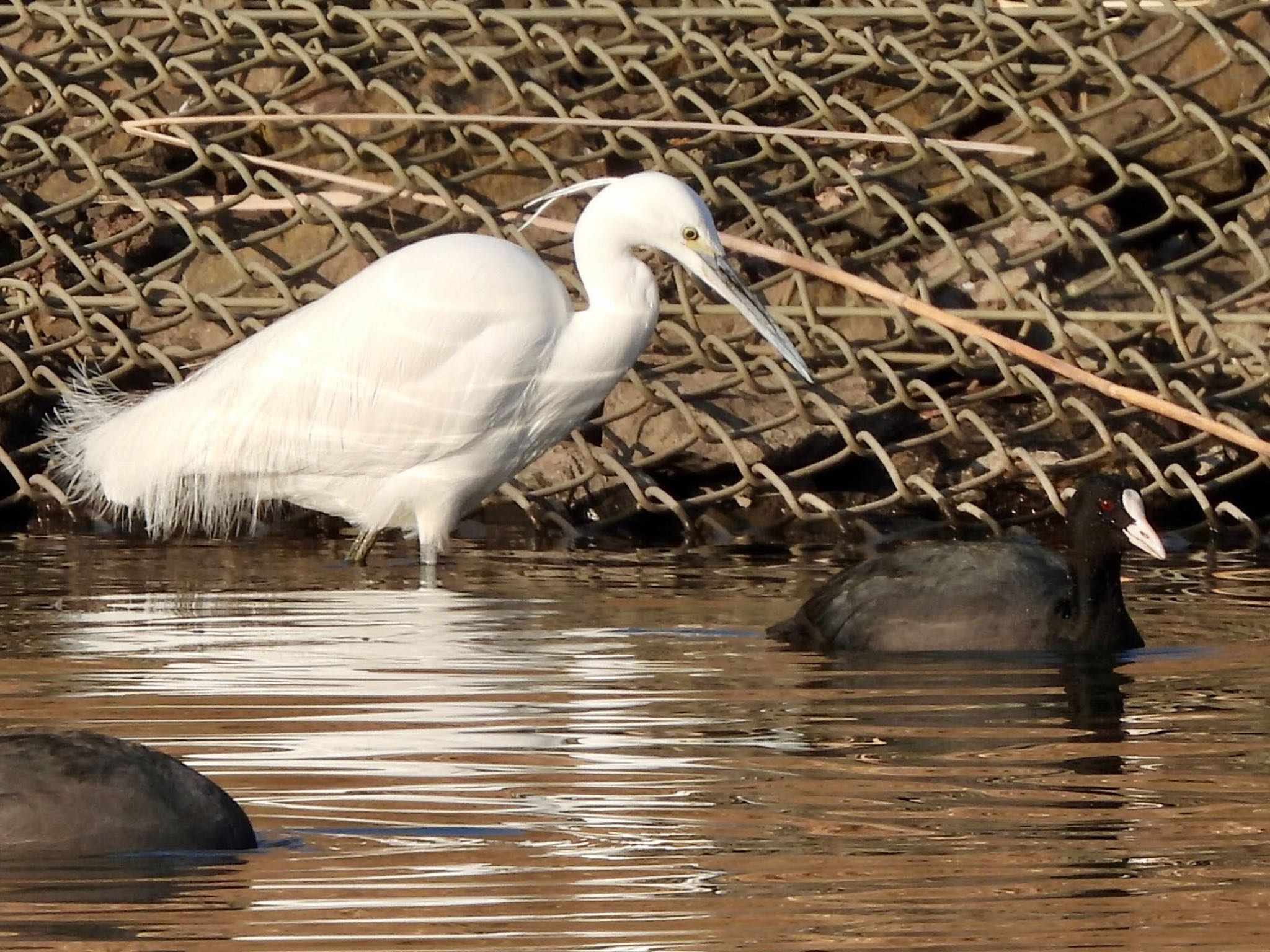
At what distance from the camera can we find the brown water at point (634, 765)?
4113mm

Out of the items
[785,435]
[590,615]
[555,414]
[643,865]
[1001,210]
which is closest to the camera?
[643,865]

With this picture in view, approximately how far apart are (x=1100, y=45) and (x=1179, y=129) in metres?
0.52

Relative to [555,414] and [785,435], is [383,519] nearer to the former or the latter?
[555,414]

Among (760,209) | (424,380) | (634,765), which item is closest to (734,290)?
(424,380)

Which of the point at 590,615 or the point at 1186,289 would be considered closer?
the point at 590,615

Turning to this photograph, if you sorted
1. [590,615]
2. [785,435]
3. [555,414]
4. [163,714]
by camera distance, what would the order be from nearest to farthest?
[163,714] < [590,615] < [555,414] < [785,435]

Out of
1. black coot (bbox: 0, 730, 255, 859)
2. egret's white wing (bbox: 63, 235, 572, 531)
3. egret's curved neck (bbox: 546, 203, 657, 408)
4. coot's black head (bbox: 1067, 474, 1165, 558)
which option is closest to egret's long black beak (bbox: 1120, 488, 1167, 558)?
coot's black head (bbox: 1067, 474, 1165, 558)

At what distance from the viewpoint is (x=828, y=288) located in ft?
34.7

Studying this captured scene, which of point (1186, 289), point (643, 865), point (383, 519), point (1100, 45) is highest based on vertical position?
point (1100, 45)

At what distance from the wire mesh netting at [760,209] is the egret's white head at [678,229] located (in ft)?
3.94

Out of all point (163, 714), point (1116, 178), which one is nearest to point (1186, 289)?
point (1116, 178)

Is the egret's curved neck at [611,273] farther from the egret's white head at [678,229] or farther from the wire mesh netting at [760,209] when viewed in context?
the wire mesh netting at [760,209]

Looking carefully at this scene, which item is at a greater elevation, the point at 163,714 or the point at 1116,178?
the point at 1116,178

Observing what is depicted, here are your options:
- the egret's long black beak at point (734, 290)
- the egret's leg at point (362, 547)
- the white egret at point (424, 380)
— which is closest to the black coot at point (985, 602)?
the egret's long black beak at point (734, 290)
